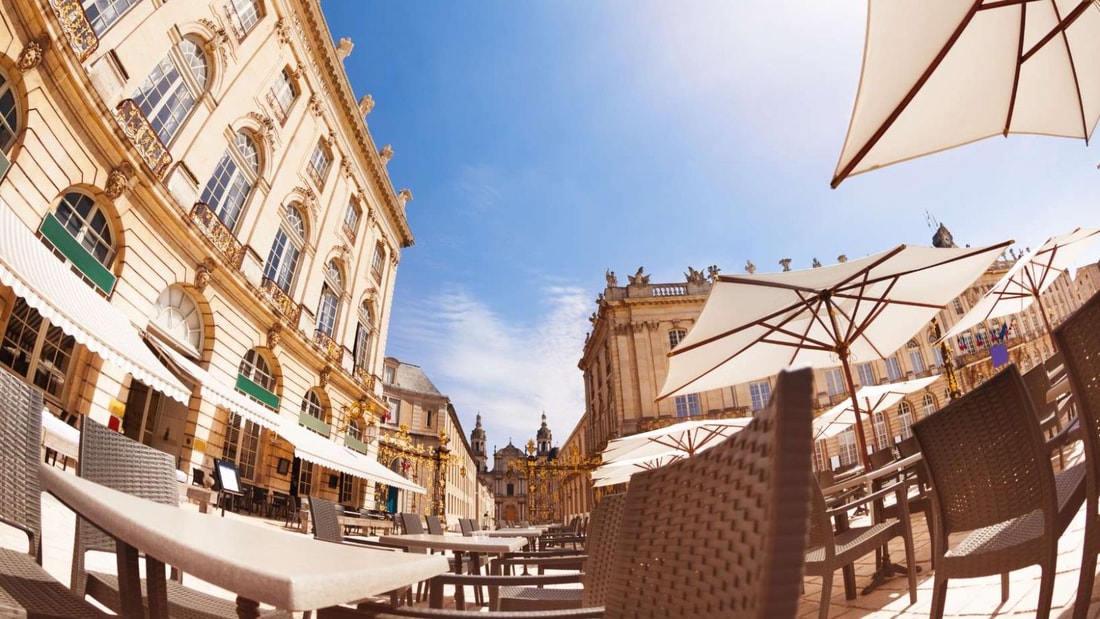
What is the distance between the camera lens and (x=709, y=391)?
2877cm

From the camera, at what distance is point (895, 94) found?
9.59 feet

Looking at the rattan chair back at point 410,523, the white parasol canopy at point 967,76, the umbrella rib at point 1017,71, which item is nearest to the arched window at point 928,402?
the white parasol canopy at point 967,76

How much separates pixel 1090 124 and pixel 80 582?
7237 millimetres

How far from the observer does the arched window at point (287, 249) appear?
14.2m

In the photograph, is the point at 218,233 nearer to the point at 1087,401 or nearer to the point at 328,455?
the point at 328,455

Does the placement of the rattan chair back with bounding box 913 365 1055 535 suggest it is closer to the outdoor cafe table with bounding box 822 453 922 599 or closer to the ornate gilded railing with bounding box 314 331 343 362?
the outdoor cafe table with bounding box 822 453 922 599

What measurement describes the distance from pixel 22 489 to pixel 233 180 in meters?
13.4

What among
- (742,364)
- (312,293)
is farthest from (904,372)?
(312,293)

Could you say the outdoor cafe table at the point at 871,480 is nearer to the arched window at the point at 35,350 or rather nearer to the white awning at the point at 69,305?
the white awning at the point at 69,305

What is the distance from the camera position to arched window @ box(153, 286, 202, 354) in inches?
400

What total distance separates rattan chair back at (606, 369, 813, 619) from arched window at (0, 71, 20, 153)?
10.0 metres

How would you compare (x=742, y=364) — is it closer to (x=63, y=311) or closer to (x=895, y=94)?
(x=895, y=94)

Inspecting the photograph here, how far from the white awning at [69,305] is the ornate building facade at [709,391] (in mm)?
22804

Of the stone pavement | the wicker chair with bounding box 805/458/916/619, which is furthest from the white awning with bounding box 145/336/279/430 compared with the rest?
the wicker chair with bounding box 805/458/916/619
